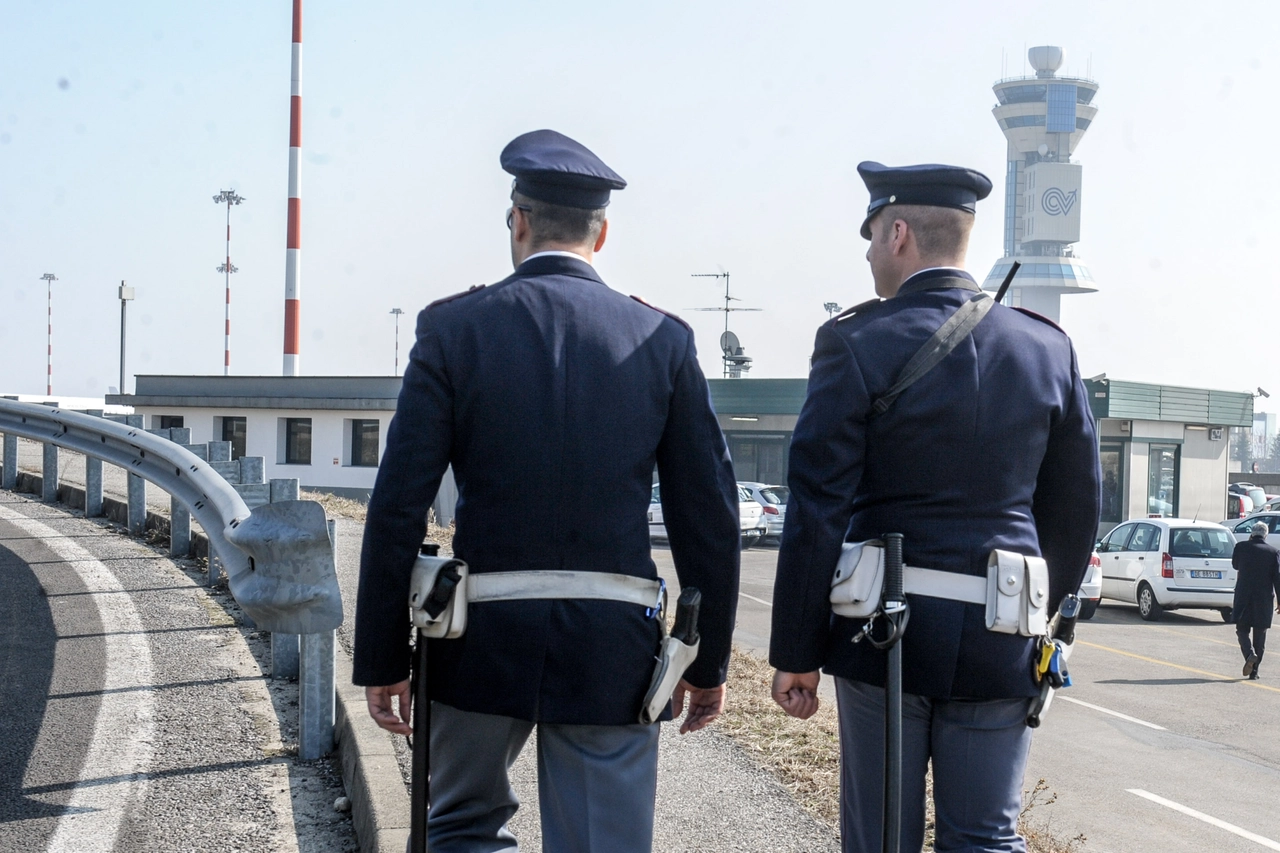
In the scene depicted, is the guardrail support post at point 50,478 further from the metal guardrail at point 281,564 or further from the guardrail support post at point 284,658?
the guardrail support post at point 284,658

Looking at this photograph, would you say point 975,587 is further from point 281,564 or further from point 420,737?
point 281,564

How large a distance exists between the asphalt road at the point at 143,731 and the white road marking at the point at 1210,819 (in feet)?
16.1

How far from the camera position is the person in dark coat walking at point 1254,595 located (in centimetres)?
1445

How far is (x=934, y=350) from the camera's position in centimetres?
300

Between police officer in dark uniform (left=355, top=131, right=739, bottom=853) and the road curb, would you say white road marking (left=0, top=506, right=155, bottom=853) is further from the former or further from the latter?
police officer in dark uniform (left=355, top=131, right=739, bottom=853)

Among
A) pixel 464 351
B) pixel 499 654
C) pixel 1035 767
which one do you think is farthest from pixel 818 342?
pixel 1035 767

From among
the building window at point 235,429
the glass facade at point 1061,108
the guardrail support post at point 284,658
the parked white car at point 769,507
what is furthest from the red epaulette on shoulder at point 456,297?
the glass facade at point 1061,108

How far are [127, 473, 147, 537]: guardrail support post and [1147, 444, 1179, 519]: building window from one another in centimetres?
3886

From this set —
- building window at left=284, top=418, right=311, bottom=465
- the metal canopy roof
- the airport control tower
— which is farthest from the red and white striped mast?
the airport control tower

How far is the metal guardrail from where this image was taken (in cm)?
391

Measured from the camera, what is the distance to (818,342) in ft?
10.2

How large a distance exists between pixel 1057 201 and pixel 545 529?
483 feet

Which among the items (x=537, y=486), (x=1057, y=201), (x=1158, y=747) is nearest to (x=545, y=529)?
(x=537, y=486)

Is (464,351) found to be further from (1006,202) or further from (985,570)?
Result: (1006,202)
